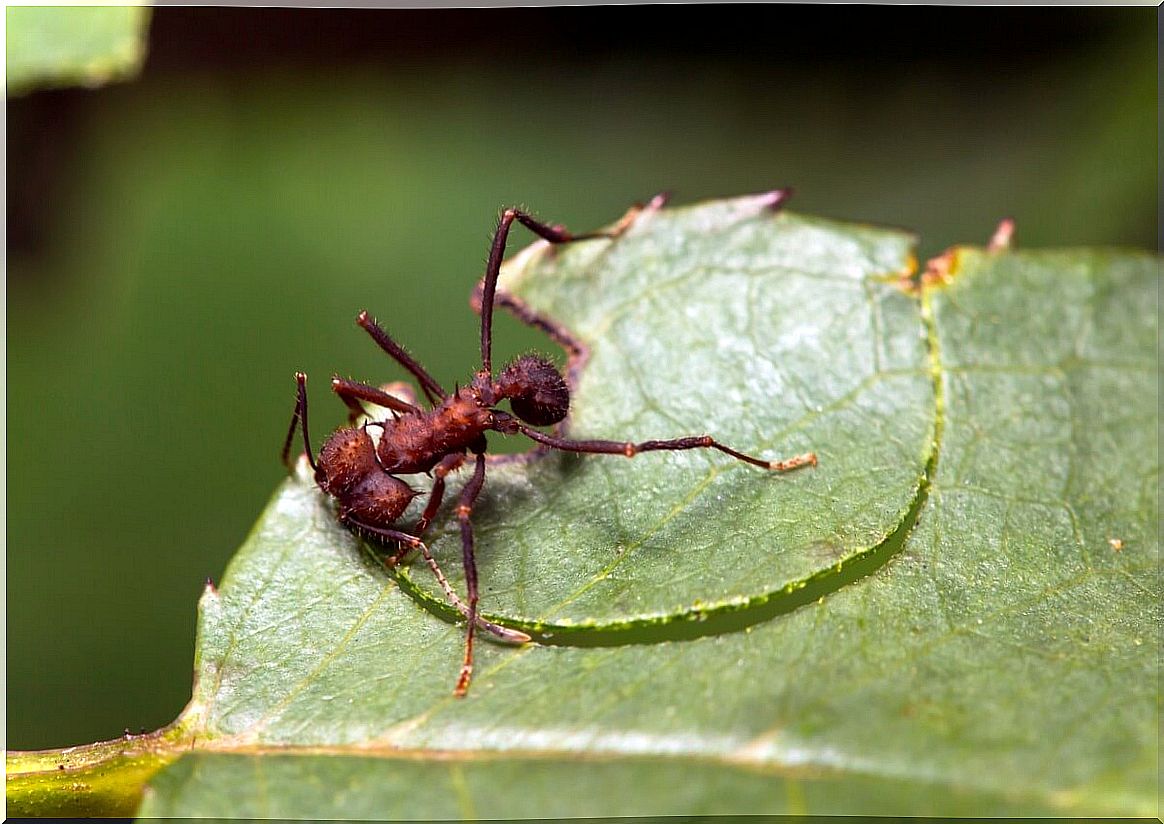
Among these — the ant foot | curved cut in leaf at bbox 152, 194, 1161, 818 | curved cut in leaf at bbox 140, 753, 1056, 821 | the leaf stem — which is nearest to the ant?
the ant foot

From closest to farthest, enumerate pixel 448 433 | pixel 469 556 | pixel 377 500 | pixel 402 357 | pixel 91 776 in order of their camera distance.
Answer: pixel 91 776
pixel 469 556
pixel 377 500
pixel 448 433
pixel 402 357

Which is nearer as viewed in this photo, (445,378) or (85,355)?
(445,378)

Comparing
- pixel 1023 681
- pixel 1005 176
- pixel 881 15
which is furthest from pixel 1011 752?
pixel 1005 176

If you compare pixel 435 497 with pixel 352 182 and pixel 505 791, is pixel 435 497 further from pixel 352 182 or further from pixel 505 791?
pixel 352 182

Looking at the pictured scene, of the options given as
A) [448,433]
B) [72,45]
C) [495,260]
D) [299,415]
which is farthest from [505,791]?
[72,45]

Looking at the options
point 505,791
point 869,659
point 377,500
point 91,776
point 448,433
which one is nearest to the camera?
point 505,791

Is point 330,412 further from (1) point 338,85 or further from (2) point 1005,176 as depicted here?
(2) point 1005,176

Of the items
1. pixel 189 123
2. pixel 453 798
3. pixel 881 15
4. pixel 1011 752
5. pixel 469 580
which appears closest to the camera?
pixel 1011 752
